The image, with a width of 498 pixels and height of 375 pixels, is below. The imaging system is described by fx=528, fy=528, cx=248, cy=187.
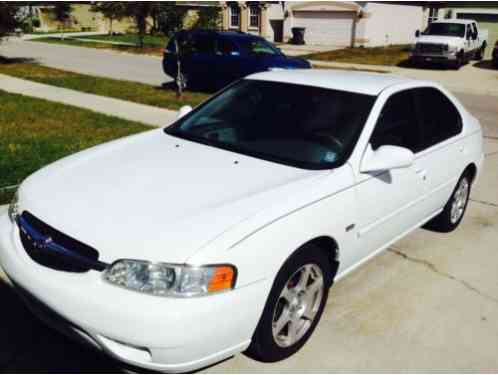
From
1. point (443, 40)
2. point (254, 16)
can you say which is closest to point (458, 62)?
point (443, 40)

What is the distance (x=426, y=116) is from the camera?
14.9ft

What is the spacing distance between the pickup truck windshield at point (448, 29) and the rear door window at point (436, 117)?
60.9ft

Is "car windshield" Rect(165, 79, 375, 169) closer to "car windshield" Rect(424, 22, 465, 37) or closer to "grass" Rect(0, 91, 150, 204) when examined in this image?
"grass" Rect(0, 91, 150, 204)

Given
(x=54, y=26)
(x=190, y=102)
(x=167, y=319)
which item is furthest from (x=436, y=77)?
(x=54, y=26)

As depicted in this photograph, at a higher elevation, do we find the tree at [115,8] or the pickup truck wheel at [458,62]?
the tree at [115,8]

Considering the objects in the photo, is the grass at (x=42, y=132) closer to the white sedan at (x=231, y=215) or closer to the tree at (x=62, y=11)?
the white sedan at (x=231, y=215)

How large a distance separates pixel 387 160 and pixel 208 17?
11.5 metres

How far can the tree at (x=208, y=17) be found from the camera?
1402cm

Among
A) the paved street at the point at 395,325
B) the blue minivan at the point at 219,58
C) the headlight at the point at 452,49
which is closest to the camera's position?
the paved street at the point at 395,325

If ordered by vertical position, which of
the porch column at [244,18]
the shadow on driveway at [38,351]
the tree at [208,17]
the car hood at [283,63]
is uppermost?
the porch column at [244,18]

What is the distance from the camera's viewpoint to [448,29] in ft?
71.5

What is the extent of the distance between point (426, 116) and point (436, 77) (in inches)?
625

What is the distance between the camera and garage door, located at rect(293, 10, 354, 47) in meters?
30.8

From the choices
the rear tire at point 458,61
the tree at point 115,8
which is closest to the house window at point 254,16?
the tree at point 115,8
